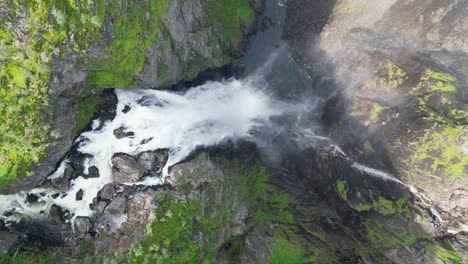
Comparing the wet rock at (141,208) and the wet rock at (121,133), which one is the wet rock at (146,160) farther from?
the wet rock at (141,208)

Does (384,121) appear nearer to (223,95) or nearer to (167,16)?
(223,95)

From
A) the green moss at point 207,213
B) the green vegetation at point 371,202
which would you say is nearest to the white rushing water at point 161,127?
the green moss at point 207,213

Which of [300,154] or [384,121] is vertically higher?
[384,121]

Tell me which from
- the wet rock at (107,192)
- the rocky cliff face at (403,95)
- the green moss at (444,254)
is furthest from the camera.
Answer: the rocky cliff face at (403,95)

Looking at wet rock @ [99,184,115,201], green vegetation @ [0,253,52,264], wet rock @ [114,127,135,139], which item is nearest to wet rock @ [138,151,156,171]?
wet rock @ [114,127,135,139]

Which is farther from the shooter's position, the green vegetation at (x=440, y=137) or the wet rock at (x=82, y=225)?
the green vegetation at (x=440, y=137)

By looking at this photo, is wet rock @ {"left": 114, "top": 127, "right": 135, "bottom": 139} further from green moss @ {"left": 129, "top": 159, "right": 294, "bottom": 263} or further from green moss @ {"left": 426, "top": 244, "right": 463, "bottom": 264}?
green moss @ {"left": 426, "top": 244, "right": 463, "bottom": 264}

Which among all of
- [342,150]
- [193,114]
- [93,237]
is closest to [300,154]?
[342,150]
